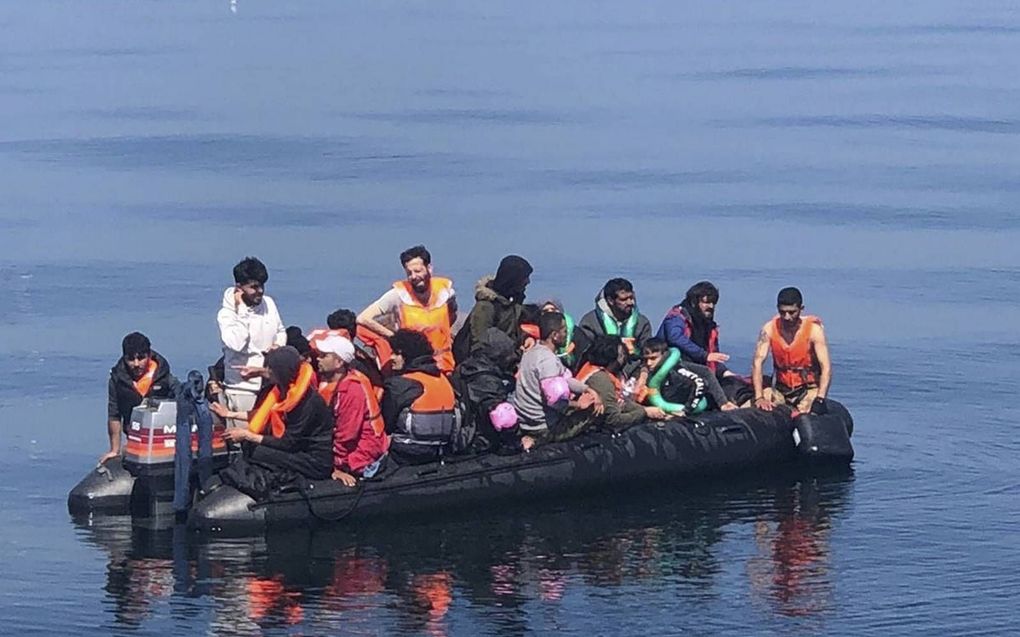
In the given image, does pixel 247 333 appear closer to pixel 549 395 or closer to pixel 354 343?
pixel 354 343

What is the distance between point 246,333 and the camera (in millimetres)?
16500

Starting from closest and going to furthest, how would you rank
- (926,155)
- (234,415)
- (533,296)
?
(234,415) < (533,296) < (926,155)

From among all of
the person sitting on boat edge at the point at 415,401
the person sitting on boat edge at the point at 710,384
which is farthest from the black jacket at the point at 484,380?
the person sitting on boat edge at the point at 710,384

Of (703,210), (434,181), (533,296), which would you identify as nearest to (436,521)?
(533,296)

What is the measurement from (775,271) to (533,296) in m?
3.77

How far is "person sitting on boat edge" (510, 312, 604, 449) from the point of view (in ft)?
56.0

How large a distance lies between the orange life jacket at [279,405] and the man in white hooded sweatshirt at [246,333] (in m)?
0.29

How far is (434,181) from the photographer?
120 ft

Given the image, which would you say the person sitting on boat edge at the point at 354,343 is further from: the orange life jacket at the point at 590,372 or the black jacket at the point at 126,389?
the orange life jacket at the point at 590,372

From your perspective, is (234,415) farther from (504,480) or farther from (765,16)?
(765,16)

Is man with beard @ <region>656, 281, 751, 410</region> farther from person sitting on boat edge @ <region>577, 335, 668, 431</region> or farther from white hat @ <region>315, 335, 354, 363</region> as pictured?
white hat @ <region>315, 335, 354, 363</region>

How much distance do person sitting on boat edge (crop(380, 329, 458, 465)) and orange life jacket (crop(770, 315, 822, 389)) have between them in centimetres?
355

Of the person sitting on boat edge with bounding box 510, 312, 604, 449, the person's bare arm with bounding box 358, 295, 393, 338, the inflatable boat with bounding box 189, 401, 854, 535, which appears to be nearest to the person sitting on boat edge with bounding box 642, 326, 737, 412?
the inflatable boat with bounding box 189, 401, 854, 535

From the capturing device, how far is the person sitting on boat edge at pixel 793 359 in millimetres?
18766
